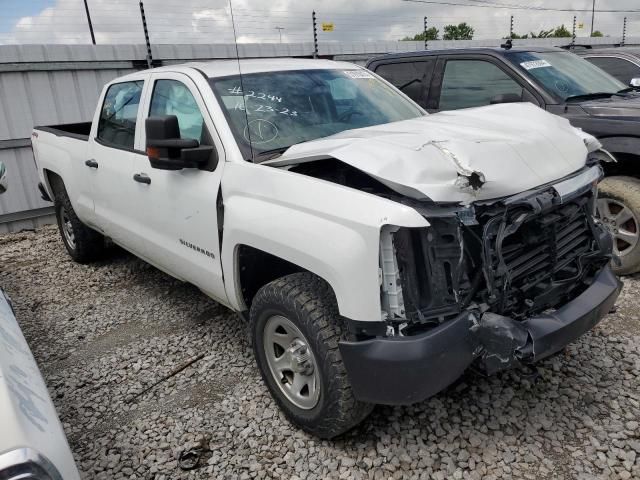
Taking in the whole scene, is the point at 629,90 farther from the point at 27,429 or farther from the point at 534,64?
the point at 27,429

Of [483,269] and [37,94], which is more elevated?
[37,94]

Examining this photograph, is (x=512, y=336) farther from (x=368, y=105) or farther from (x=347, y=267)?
(x=368, y=105)

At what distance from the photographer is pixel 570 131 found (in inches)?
118

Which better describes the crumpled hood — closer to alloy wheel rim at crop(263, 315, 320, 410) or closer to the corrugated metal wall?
alloy wheel rim at crop(263, 315, 320, 410)

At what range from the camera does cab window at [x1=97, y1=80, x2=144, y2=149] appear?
395 cm

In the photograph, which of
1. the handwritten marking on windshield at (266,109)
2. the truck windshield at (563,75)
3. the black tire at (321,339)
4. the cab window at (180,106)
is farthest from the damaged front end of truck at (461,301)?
the truck windshield at (563,75)

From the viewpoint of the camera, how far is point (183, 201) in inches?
124

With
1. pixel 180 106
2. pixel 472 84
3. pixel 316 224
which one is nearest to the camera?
pixel 316 224

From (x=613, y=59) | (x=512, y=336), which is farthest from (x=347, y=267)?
(x=613, y=59)

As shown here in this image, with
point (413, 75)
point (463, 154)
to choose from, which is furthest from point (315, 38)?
point (463, 154)

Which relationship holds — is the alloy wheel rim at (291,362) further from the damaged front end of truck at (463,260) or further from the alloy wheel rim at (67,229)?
the alloy wheel rim at (67,229)

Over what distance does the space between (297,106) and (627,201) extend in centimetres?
272

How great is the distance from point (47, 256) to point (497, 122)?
5.35 m

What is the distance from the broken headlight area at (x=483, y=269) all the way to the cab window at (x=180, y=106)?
5.35 ft
